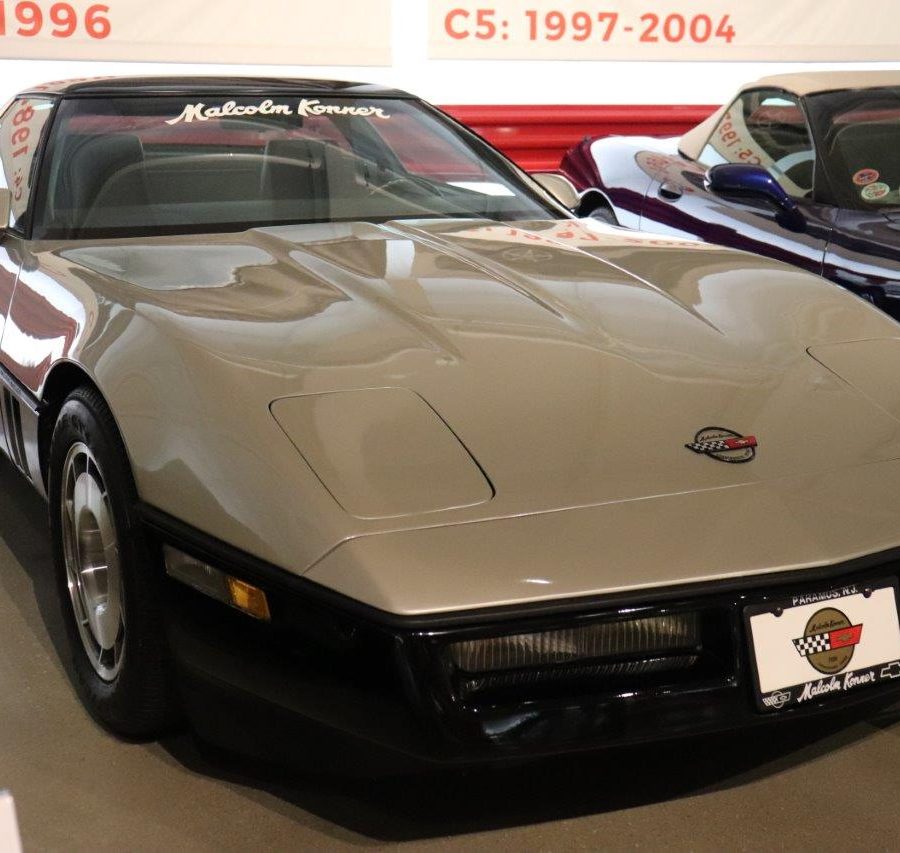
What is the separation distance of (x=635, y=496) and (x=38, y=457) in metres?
1.25

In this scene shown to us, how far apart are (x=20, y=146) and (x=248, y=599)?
5.76 feet

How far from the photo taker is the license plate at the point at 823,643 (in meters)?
1.71

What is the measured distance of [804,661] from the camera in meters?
1.74

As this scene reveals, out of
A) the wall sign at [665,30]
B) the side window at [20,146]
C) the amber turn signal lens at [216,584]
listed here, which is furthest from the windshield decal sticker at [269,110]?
the wall sign at [665,30]

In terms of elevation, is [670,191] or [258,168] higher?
[258,168]

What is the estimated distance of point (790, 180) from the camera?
154 inches

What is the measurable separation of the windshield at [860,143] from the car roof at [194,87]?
1360 mm

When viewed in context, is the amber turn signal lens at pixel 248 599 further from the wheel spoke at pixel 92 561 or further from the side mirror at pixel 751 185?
the side mirror at pixel 751 185

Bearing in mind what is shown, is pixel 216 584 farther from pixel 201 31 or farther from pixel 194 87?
pixel 201 31

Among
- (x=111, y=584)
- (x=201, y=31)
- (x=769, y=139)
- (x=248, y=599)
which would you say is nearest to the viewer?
(x=248, y=599)

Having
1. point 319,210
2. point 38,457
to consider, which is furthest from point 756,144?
A: point 38,457

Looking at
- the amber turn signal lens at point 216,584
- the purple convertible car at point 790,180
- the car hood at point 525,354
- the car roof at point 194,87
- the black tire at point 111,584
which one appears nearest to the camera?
the amber turn signal lens at point 216,584

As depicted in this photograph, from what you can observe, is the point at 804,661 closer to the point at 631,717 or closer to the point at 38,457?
the point at 631,717

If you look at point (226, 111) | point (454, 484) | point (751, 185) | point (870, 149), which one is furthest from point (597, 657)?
point (870, 149)
